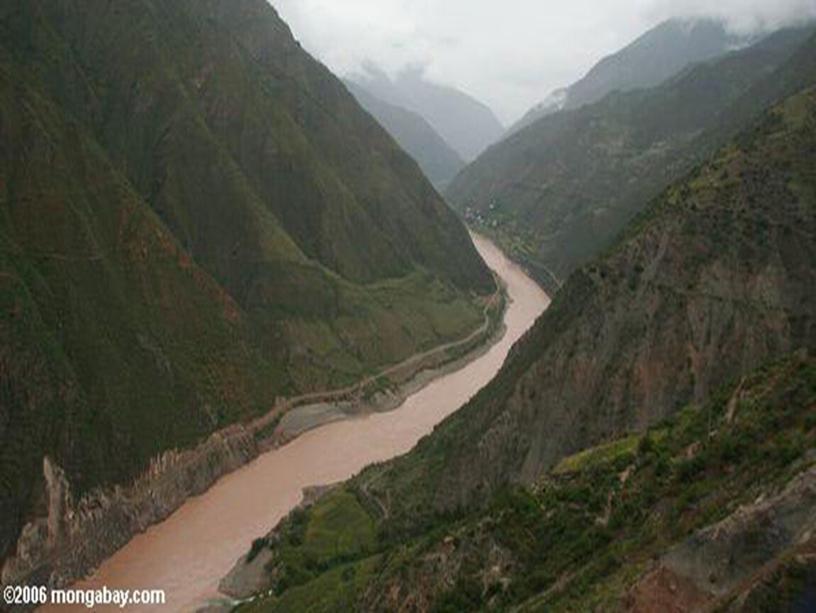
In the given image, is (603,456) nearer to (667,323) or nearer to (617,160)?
(667,323)

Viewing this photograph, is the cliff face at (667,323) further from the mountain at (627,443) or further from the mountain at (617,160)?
the mountain at (617,160)

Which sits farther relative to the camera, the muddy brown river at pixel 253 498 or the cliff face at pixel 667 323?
the muddy brown river at pixel 253 498

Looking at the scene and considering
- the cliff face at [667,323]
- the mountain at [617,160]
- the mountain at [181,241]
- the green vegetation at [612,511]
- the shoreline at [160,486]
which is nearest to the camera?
the green vegetation at [612,511]

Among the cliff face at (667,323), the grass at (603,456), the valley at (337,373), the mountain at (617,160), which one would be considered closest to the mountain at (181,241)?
the valley at (337,373)

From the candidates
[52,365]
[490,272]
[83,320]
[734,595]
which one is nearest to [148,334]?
[83,320]

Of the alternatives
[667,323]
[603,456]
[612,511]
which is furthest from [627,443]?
[667,323]

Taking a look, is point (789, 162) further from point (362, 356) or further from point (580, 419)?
point (362, 356)

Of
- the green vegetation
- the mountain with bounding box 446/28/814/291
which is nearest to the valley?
the green vegetation
